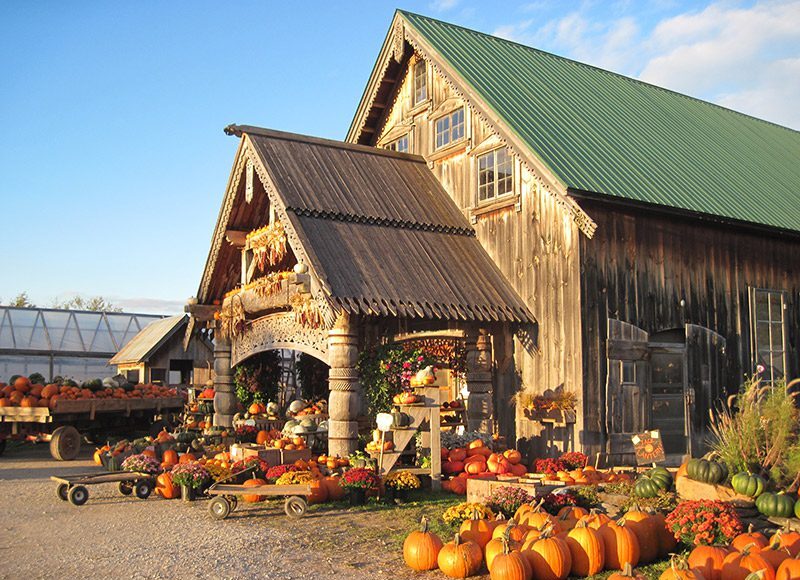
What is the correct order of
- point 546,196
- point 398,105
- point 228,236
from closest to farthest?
point 546,196 → point 228,236 → point 398,105

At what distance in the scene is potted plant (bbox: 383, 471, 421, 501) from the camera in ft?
42.3

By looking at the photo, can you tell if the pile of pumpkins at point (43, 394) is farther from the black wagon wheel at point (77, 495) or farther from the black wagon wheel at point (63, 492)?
the black wagon wheel at point (77, 495)

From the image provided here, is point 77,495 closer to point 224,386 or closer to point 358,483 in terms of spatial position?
point 358,483

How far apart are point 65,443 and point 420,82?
12906 mm

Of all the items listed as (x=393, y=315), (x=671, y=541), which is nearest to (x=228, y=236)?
(x=393, y=315)

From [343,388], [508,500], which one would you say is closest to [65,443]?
[343,388]

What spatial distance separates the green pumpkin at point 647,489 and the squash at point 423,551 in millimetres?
3338

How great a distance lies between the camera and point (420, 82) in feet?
72.2

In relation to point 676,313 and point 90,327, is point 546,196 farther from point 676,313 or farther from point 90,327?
point 90,327

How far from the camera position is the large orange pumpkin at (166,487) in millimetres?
13867

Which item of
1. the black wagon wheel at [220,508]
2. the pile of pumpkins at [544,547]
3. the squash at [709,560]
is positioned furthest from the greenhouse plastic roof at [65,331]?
the squash at [709,560]

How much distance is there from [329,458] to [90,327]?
3789 centimetres

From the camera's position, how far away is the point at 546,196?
1702cm

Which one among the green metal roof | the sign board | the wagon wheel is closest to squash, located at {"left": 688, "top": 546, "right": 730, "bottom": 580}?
the sign board
